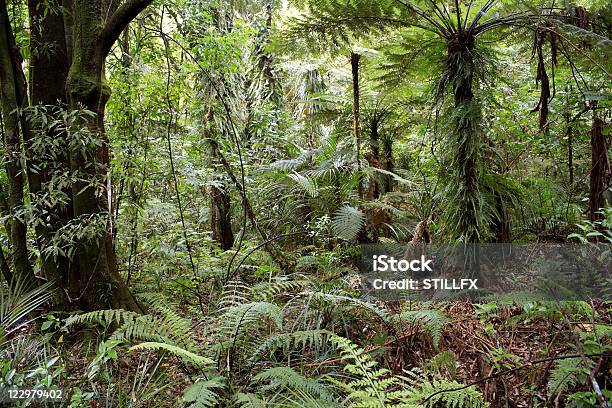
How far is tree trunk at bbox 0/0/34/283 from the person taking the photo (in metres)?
2.87

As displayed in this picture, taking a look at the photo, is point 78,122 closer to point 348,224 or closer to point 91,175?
point 91,175

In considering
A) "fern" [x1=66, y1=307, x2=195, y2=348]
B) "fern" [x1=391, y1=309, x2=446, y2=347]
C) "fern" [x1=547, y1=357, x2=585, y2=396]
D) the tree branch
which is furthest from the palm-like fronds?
"fern" [x1=547, y1=357, x2=585, y2=396]

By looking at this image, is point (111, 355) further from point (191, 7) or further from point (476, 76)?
point (191, 7)

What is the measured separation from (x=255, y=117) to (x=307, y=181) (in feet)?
6.74

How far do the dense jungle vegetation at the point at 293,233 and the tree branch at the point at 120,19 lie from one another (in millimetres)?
15

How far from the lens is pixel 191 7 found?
4.76 meters

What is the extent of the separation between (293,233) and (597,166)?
90.1 inches

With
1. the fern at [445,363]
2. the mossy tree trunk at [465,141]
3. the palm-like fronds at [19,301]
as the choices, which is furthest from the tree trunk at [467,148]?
the palm-like fronds at [19,301]

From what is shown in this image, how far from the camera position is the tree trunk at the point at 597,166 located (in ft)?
9.62

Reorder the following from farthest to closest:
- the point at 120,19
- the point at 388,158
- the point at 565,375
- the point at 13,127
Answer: the point at 388,158
the point at 13,127
the point at 120,19
the point at 565,375

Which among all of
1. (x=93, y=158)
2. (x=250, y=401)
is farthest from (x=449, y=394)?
(x=93, y=158)

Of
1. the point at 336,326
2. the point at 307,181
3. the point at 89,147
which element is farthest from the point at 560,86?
the point at 89,147

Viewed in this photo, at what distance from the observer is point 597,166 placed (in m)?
2.99

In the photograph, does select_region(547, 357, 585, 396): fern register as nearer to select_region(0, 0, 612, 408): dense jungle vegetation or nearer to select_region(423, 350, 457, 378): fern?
select_region(0, 0, 612, 408): dense jungle vegetation
